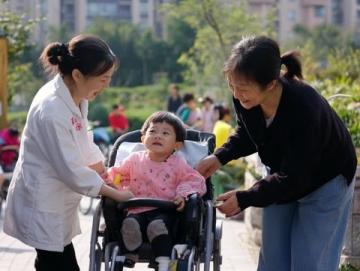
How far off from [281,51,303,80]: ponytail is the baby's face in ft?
2.88

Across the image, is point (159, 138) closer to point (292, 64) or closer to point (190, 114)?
point (292, 64)

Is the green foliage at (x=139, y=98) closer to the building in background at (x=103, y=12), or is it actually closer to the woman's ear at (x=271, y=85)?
the building in background at (x=103, y=12)

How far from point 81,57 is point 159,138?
768 millimetres

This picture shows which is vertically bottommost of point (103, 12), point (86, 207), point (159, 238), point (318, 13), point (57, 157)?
point (86, 207)

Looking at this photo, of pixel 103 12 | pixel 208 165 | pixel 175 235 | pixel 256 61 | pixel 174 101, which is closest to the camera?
pixel 256 61

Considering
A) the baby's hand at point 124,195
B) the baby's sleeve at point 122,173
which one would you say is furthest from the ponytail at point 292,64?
the baby's sleeve at point 122,173

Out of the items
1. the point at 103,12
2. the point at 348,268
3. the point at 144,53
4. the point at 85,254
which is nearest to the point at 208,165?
the point at 348,268

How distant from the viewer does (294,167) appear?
17.2ft

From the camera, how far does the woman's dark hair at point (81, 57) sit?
5.55 metres

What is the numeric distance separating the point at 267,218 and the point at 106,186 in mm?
856

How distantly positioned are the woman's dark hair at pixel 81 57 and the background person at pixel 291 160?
659mm

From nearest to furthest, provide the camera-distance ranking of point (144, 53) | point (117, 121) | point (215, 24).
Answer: point (117, 121) < point (215, 24) < point (144, 53)

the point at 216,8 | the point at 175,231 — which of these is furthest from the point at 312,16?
the point at 175,231

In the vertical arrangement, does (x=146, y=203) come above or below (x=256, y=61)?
below
